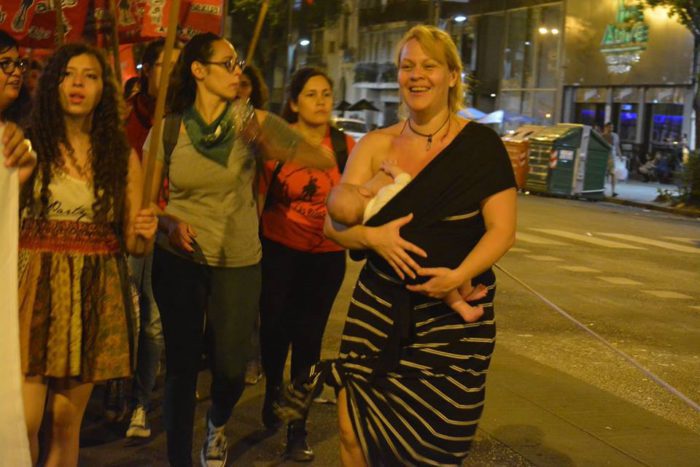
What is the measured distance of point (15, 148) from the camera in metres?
3.27

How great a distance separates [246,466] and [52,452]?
1.11 meters

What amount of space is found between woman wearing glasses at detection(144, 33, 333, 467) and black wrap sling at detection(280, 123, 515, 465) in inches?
36.7

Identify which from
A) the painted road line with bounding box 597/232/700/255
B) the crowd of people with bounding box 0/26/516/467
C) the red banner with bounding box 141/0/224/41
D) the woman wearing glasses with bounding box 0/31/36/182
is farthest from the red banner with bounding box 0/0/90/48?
the painted road line with bounding box 597/232/700/255

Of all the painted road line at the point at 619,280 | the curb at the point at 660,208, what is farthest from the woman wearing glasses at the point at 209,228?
the curb at the point at 660,208

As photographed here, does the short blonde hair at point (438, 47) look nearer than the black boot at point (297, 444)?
Yes


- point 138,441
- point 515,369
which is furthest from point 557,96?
point 138,441

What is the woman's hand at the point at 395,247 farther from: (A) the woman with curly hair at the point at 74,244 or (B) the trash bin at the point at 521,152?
(B) the trash bin at the point at 521,152

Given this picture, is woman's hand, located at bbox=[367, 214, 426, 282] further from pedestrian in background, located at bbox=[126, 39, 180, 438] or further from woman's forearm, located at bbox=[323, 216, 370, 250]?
pedestrian in background, located at bbox=[126, 39, 180, 438]

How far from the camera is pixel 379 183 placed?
3361 millimetres

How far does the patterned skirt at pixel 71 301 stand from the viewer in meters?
3.50

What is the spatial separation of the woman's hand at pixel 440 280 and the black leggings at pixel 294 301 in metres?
1.74

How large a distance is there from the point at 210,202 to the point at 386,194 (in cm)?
114

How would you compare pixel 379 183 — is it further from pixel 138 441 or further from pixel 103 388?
pixel 103 388

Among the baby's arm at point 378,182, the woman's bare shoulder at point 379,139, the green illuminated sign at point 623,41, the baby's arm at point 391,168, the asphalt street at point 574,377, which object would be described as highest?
the green illuminated sign at point 623,41
